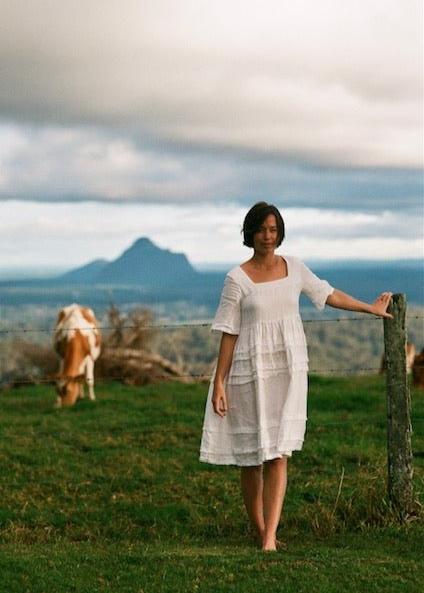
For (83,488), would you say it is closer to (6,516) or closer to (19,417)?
(6,516)

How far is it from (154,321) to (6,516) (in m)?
13.7

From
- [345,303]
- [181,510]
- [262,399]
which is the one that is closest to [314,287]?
[345,303]

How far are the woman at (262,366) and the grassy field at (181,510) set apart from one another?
0.70 m

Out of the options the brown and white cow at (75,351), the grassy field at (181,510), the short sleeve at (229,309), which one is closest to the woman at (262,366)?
the short sleeve at (229,309)

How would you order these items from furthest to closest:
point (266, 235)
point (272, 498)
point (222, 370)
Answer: point (272, 498), point (222, 370), point (266, 235)

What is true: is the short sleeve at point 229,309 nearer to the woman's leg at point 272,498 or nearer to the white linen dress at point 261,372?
the white linen dress at point 261,372

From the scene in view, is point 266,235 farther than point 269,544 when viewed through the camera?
No

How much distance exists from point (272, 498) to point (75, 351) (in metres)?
12.8

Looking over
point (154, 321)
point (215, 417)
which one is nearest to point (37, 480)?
point (215, 417)

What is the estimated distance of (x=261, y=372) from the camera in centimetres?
743

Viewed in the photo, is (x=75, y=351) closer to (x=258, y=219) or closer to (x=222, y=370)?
(x=222, y=370)

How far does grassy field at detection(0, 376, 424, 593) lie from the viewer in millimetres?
6863

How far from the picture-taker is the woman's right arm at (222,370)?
745 cm

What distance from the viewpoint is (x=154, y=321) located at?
23.1 meters
